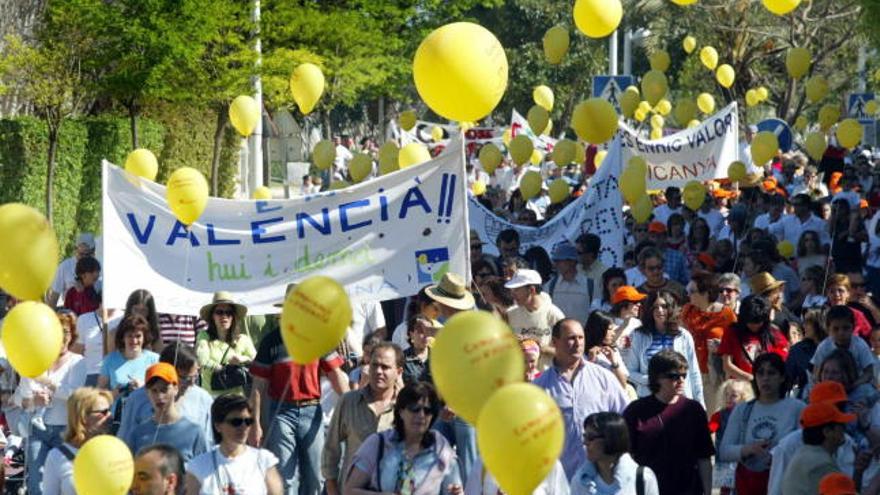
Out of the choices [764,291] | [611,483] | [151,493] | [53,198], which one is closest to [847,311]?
[764,291]

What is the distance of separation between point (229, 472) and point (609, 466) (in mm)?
1588

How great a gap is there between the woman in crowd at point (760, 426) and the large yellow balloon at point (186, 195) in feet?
11.5

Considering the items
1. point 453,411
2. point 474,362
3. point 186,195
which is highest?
point 474,362

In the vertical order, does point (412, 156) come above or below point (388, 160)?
above

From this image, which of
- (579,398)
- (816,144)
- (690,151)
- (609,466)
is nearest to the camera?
(609,466)

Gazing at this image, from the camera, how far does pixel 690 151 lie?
72.1 ft

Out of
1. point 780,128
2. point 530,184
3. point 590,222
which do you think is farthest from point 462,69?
point 780,128

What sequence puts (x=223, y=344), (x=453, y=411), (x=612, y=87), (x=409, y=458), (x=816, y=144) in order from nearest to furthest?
(x=453, y=411) < (x=409, y=458) < (x=223, y=344) < (x=816, y=144) < (x=612, y=87)

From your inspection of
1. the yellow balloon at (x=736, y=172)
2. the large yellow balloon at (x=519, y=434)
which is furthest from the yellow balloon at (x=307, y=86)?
the large yellow balloon at (x=519, y=434)

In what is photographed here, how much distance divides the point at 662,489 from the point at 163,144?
1921 centimetres

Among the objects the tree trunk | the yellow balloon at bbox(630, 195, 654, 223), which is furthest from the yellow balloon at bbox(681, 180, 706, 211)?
the tree trunk

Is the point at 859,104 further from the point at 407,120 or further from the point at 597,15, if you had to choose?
the point at 597,15

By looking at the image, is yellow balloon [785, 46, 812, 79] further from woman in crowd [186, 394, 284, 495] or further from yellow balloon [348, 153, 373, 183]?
woman in crowd [186, 394, 284, 495]

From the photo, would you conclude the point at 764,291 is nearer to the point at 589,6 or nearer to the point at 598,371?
the point at 589,6
